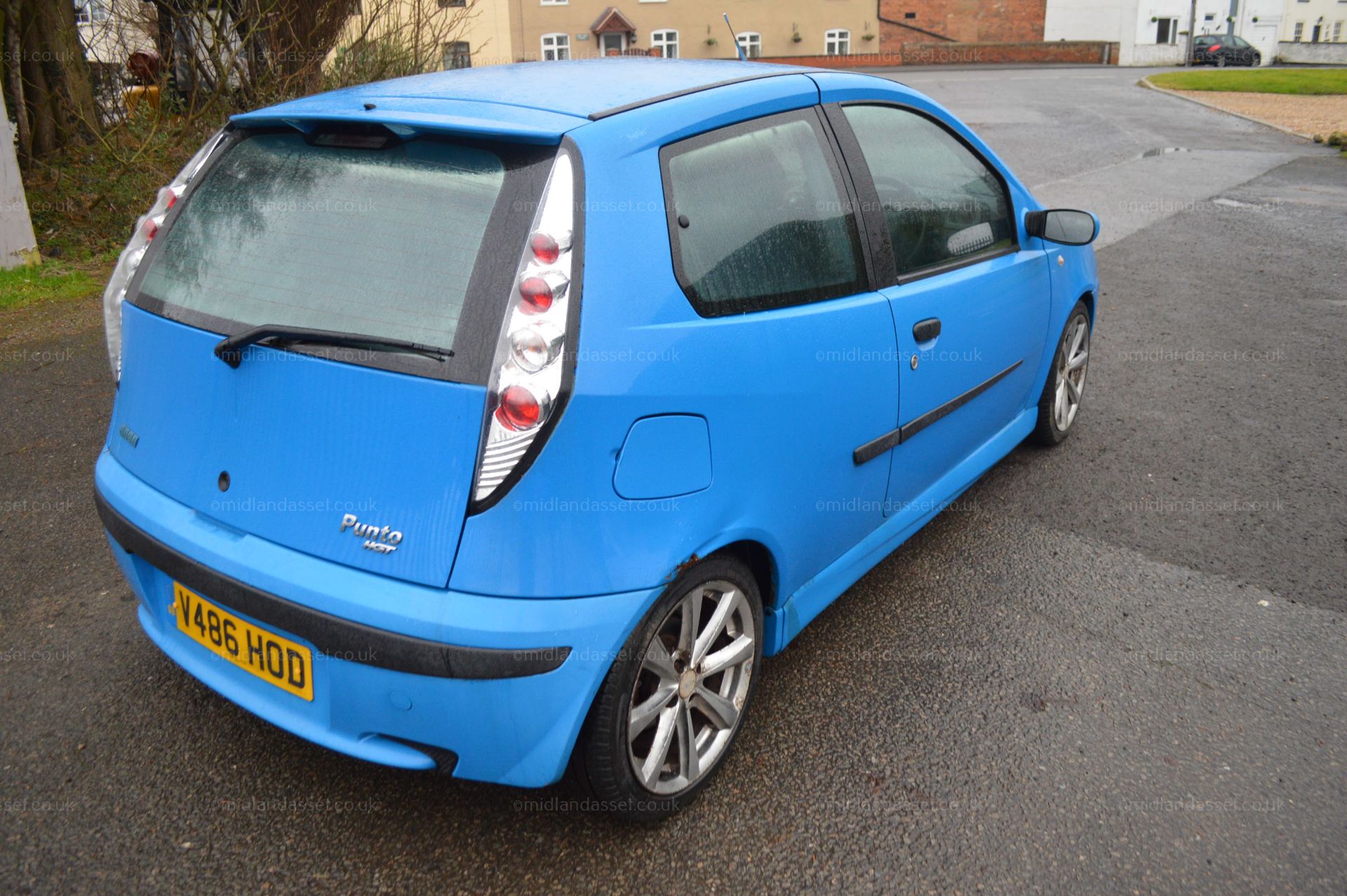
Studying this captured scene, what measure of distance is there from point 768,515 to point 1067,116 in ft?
68.2

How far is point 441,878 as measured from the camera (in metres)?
2.29

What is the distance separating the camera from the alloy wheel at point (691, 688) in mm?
2363

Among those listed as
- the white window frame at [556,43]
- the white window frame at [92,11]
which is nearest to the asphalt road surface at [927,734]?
the white window frame at [92,11]

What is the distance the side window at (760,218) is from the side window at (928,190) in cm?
26

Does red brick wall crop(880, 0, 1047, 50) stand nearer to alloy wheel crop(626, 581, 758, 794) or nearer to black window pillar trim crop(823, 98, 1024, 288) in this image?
black window pillar trim crop(823, 98, 1024, 288)

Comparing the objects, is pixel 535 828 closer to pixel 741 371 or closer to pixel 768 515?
pixel 768 515

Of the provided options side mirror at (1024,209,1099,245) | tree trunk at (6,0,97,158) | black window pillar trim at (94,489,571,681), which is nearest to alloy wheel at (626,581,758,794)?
black window pillar trim at (94,489,571,681)

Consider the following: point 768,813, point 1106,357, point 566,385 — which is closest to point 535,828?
point 768,813

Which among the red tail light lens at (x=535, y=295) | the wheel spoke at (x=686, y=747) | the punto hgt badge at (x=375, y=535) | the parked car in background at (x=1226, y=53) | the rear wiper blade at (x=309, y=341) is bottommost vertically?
the wheel spoke at (x=686, y=747)

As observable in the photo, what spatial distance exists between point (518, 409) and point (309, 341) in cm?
52

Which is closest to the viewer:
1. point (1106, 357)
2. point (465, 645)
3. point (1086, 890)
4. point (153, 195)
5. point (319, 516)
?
point (465, 645)

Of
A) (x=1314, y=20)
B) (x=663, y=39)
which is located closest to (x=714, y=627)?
(x=663, y=39)

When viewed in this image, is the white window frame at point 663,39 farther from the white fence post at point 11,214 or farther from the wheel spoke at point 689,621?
the wheel spoke at point 689,621

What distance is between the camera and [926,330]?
3.12 m
